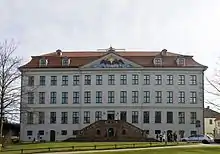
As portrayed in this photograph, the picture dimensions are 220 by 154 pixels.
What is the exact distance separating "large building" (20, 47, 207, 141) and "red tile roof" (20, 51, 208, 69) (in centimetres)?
20

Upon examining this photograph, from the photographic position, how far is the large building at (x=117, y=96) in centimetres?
8419

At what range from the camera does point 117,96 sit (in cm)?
8525

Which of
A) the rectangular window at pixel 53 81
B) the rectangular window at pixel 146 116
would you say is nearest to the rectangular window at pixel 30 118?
the rectangular window at pixel 53 81

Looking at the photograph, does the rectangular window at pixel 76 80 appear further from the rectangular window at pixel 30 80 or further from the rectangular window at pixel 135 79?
the rectangular window at pixel 135 79

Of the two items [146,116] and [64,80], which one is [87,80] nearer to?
[64,80]

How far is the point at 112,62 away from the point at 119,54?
3.35m

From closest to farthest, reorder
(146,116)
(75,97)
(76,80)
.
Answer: (146,116) → (75,97) → (76,80)

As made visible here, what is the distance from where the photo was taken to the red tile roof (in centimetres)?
8694

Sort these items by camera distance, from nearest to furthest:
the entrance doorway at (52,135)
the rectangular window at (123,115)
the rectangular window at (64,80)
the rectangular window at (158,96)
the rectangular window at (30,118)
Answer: the rectangular window at (123,115) → the entrance doorway at (52,135) → the rectangular window at (158,96) → the rectangular window at (30,118) → the rectangular window at (64,80)

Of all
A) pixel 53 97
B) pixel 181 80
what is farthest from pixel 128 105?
pixel 53 97

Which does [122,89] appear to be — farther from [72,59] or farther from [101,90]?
[72,59]

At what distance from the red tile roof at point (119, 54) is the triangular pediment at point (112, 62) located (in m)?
1.14

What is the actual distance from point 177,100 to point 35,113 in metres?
25.7

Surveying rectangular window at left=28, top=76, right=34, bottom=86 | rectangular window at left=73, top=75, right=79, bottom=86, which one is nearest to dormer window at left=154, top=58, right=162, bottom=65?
rectangular window at left=73, top=75, right=79, bottom=86
